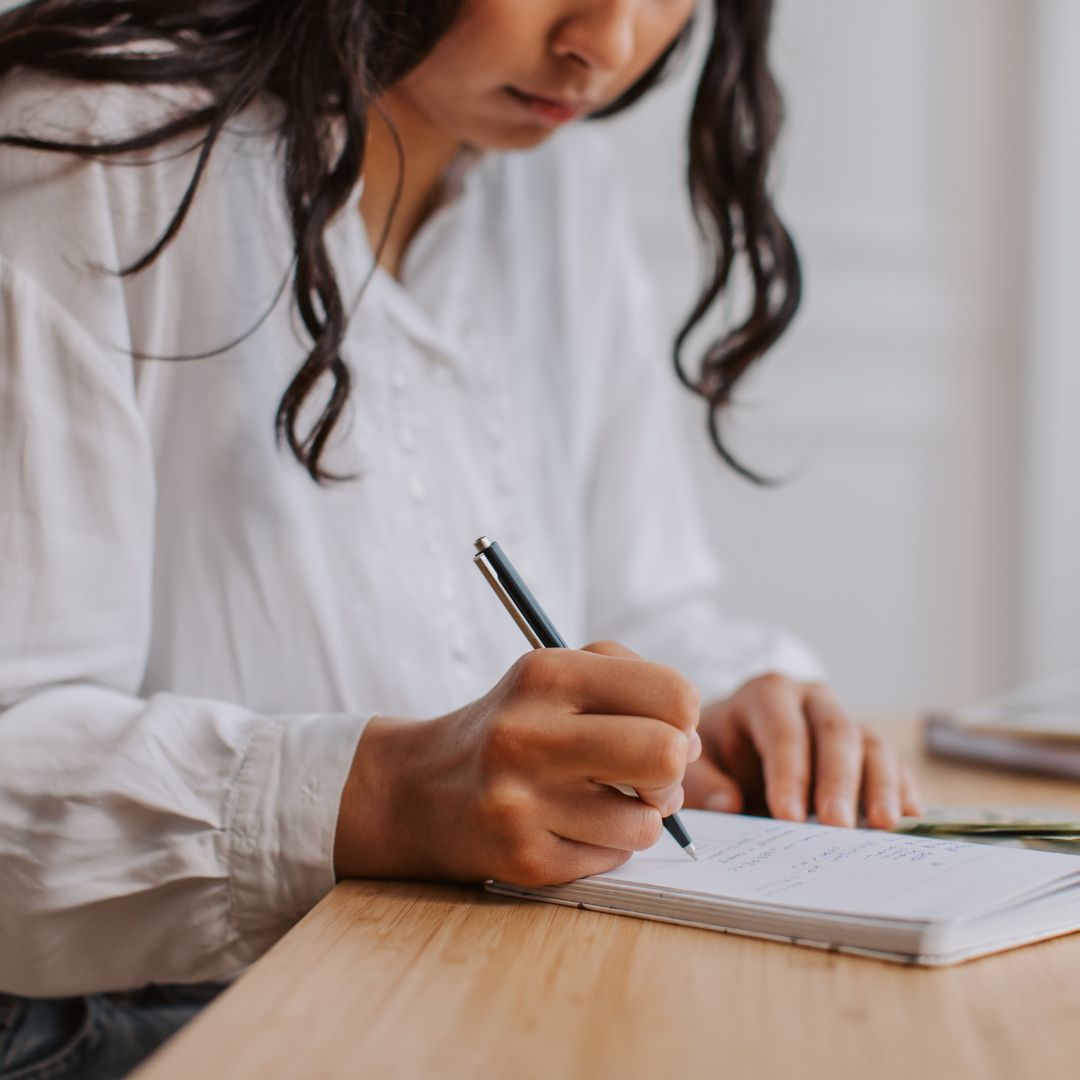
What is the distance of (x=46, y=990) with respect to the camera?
0.62 m

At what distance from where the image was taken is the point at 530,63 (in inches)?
29.1

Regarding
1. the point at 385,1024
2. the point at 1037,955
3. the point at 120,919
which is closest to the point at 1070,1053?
the point at 1037,955

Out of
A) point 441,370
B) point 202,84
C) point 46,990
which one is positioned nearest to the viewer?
point 46,990

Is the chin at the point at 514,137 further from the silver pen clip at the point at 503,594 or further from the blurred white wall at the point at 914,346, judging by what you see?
the blurred white wall at the point at 914,346

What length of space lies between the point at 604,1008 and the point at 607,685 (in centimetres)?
15

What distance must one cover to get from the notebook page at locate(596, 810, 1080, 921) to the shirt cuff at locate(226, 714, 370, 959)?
0.14 m

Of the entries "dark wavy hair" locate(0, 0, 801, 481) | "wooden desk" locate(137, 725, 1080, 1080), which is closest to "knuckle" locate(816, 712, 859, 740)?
"wooden desk" locate(137, 725, 1080, 1080)

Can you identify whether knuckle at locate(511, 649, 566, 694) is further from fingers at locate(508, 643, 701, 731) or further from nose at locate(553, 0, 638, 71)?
nose at locate(553, 0, 638, 71)

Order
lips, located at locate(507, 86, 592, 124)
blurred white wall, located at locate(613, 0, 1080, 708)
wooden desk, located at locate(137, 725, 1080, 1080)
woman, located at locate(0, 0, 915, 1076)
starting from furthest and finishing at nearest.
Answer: blurred white wall, located at locate(613, 0, 1080, 708) → lips, located at locate(507, 86, 592, 124) → woman, located at locate(0, 0, 915, 1076) → wooden desk, located at locate(137, 725, 1080, 1080)

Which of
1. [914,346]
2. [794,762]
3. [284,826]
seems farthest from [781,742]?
[914,346]

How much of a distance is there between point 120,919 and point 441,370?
1.48 feet

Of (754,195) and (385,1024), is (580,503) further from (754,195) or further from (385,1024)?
(385,1024)

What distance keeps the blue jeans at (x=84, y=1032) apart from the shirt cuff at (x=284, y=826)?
14cm

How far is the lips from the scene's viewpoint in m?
0.78
